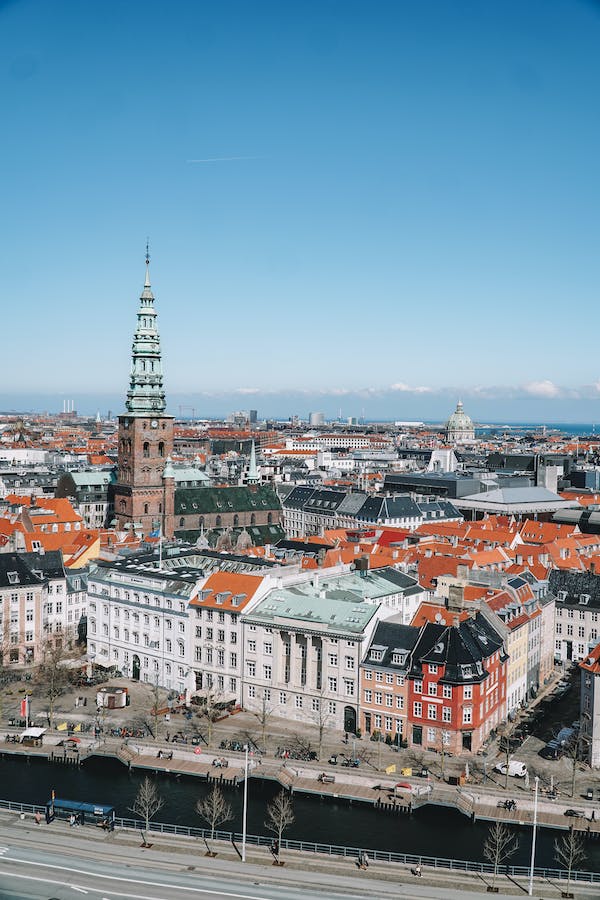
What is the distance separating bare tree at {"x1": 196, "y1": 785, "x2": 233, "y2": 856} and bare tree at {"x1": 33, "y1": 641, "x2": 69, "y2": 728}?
2063 cm

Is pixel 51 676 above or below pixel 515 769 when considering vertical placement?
above

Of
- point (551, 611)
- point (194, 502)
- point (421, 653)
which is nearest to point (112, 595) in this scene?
point (421, 653)

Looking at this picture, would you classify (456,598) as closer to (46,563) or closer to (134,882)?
(134,882)

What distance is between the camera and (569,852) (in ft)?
204

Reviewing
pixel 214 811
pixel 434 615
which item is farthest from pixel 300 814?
pixel 434 615

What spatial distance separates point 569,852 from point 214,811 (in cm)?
2377

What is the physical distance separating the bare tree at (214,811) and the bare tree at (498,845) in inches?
702

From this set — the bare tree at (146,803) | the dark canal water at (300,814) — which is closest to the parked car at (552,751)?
the dark canal water at (300,814)

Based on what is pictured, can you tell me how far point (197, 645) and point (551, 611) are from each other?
39.1m

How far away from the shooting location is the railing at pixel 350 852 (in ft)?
196

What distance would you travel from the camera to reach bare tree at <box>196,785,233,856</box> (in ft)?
206

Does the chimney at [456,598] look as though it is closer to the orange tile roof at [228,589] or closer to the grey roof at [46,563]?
the orange tile roof at [228,589]

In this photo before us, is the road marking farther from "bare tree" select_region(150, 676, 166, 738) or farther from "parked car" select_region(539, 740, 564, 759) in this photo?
"parked car" select_region(539, 740, 564, 759)

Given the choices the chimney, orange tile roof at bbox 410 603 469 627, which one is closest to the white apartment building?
orange tile roof at bbox 410 603 469 627
